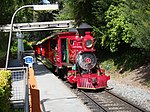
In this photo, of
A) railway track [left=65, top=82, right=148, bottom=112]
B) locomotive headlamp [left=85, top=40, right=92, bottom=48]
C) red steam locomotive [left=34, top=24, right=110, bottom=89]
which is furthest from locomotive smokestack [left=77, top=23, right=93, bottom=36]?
railway track [left=65, top=82, right=148, bottom=112]

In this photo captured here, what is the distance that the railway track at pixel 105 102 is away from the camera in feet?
40.9

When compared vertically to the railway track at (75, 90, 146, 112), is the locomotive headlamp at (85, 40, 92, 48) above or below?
above

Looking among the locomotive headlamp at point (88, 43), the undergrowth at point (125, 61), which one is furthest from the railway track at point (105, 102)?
the undergrowth at point (125, 61)

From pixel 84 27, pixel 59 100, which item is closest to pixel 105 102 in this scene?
pixel 59 100

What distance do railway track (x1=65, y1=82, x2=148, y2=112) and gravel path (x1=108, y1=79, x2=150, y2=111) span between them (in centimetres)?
48

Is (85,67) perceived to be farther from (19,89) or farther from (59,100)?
(19,89)

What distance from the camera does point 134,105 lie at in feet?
41.5

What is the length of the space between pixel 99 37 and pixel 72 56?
8.31m

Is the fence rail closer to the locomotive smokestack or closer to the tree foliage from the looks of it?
the tree foliage

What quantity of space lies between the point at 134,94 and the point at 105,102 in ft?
6.96

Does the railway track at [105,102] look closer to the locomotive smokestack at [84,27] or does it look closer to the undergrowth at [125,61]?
the undergrowth at [125,61]

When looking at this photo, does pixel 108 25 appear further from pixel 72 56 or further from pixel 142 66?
pixel 72 56

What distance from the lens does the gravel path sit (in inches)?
535

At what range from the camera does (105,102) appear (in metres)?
14.2
